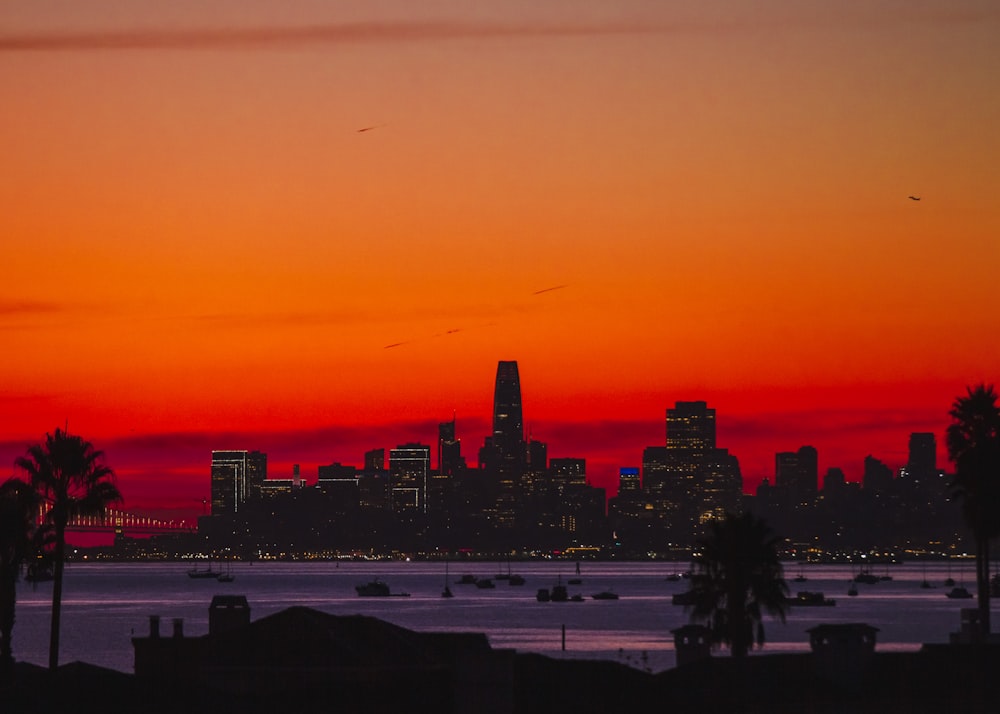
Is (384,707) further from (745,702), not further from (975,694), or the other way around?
(975,694)

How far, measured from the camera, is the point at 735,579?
6744cm

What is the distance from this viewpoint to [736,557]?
67.2 meters

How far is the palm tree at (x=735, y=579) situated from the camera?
67250 mm

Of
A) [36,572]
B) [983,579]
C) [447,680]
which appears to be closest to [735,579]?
[447,680]

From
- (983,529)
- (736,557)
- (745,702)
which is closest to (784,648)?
(983,529)

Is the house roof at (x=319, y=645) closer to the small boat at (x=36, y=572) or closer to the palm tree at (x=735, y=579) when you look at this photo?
the palm tree at (x=735, y=579)

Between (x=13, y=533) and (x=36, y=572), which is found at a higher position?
(x=13, y=533)

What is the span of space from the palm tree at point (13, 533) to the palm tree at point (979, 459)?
46257 mm

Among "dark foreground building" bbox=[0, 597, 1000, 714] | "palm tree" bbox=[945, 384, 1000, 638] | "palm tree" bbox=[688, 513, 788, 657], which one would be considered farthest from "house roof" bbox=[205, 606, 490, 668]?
"palm tree" bbox=[945, 384, 1000, 638]

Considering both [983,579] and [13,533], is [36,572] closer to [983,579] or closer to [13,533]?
[13,533]

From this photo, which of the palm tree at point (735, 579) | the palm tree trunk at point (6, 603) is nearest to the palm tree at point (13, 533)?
the palm tree trunk at point (6, 603)

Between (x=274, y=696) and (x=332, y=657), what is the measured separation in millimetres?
2678

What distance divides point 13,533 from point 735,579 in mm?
28791

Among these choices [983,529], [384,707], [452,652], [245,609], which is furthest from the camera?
[983,529]
